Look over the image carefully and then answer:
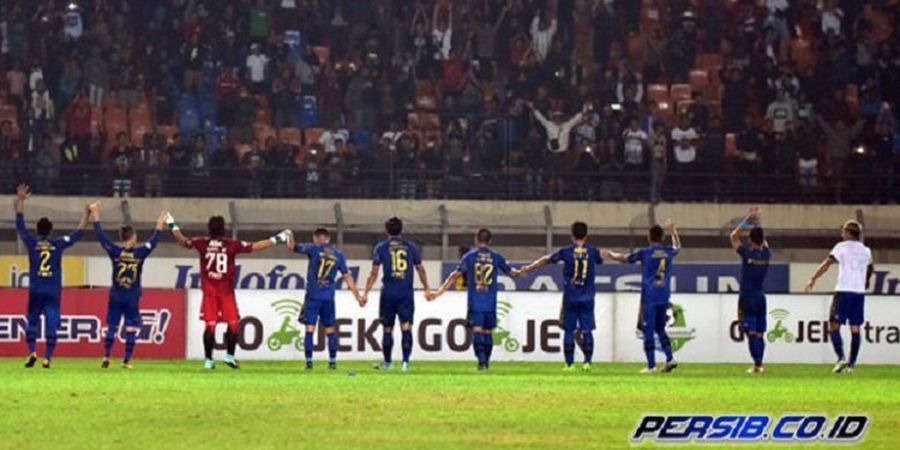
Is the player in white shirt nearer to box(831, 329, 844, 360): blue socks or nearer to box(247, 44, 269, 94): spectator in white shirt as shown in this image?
box(831, 329, 844, 360): blue socks

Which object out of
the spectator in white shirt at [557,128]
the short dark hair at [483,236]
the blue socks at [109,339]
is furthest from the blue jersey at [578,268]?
the spectator in white shirt at [557,128]

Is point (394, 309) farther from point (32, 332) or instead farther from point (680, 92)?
point (680, 92)

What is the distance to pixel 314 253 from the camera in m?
28.0

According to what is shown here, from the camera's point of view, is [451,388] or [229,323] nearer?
[451,388]

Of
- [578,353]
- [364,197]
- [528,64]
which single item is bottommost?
[578,353]

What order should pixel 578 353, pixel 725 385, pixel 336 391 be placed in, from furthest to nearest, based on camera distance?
pixel 578 353
pixel 725 385
pixel 336 391

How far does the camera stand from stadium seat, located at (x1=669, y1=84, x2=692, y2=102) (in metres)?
41.5

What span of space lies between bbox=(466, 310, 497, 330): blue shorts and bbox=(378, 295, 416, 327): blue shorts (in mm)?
921

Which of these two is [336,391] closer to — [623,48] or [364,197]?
[364,197]

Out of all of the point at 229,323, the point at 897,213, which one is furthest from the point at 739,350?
the point at 229,323

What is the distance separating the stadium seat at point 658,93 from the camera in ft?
136

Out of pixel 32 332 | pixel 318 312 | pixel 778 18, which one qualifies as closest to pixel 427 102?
pixel 778 18

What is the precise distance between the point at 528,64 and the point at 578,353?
10.6m

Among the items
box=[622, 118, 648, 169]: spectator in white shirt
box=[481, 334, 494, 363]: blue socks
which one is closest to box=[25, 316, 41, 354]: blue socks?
box=[481, 334, 494, 363]: blue socks
